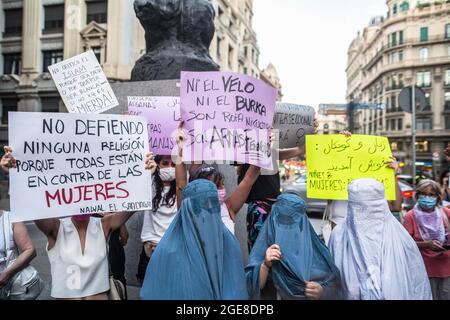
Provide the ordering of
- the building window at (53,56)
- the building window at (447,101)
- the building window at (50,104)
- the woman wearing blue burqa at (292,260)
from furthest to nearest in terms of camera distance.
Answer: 1. the building window at (447,101)
2. the building window at (53,56)
3. the building window at (50,104)
4. the woman wearing blue burqa at (292,260)

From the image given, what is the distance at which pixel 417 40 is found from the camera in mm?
54344

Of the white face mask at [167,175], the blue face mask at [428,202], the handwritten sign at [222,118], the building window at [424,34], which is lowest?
the blue face mask at [428,202]

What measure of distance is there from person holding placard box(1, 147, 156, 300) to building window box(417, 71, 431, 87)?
196 ft

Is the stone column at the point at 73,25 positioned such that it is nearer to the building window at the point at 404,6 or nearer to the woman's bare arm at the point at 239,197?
the woman's bare arm at the point at 239,197

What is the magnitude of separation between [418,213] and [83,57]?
10.2ft

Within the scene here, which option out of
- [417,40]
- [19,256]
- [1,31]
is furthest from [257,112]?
[417,40]

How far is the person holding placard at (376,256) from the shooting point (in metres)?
2.16

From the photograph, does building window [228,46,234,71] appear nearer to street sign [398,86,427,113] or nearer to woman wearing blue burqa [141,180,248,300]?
street sign [398,86,427,113]

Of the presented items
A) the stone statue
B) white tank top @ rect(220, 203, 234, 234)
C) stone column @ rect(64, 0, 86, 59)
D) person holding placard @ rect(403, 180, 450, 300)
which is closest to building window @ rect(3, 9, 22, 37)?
stone column @ rect(64, 0, 86, 59)

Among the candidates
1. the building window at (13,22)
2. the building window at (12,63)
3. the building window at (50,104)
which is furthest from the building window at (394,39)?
the building window at (12,63)

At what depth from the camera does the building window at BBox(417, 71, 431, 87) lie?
2143 inches

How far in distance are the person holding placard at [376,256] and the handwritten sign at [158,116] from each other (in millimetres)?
1759
